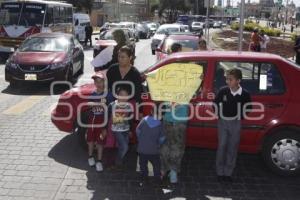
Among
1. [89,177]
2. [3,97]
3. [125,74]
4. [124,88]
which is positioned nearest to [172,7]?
[3,97]

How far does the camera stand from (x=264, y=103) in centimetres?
621

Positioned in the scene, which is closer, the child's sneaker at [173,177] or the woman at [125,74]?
the child's sneaker at [173,177]

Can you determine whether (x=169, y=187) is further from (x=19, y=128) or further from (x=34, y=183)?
(x=19, y=128)

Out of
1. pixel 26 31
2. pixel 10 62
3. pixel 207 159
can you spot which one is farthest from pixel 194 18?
pixel 207 159

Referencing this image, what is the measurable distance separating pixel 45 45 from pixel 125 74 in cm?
814

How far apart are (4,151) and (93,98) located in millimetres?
1769

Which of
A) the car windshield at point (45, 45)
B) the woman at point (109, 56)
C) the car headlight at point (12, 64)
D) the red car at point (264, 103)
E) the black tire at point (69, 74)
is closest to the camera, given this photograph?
the red car at point (264, 103)

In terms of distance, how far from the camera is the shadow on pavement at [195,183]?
562 cm

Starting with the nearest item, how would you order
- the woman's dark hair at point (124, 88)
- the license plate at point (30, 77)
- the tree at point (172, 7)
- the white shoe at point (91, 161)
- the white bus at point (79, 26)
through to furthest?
the woman's dark hair at point (124, 88)
the white shoe at point (91, 161)
the license plate at point (30, 77)
the white bus at point (79, 26)
the tree at point (172, 7)

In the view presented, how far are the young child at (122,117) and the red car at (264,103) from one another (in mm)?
851

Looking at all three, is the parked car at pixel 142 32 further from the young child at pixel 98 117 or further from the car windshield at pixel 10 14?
the young child at pixel 98 117

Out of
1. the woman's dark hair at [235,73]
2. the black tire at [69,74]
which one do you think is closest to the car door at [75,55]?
the black tire at [69,74]

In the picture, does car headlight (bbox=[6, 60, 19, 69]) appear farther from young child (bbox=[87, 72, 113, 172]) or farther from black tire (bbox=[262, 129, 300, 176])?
black tire (bbox=[262, 129, 300, 176])

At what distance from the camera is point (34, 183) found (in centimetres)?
584
